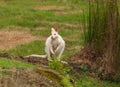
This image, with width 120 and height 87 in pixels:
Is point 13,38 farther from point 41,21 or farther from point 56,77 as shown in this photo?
point 56,77

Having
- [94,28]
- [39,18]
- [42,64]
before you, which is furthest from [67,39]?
[42,64]

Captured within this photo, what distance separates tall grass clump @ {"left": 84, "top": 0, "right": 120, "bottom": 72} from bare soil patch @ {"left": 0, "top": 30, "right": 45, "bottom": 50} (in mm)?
4394

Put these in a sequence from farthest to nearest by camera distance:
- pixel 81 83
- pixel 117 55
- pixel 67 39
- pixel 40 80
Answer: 1. pixel 67 39
2. pixel 117 55
3. pixel 81 83
4. pixel 40 80

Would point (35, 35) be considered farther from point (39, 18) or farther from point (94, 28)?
point (94, 28)

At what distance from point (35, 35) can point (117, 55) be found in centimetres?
618

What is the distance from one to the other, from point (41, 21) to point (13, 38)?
8.93 feet

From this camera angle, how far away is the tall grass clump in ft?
33.4

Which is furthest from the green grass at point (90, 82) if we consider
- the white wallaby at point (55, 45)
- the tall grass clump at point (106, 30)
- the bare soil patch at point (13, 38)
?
the bare soil patch at point (13, 38)

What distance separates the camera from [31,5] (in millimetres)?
21797

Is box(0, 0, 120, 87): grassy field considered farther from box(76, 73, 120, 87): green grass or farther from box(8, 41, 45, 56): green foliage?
box(76, 73, 120, 87): green grass

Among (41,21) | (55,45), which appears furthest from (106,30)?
(41,21)

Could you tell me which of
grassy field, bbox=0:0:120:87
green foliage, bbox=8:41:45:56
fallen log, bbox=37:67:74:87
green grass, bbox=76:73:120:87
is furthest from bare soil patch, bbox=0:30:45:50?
fallen log, bbox=37:67:74:87

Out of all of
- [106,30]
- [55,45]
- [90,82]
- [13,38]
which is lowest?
[13,38]

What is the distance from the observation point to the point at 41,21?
18.4 metres
